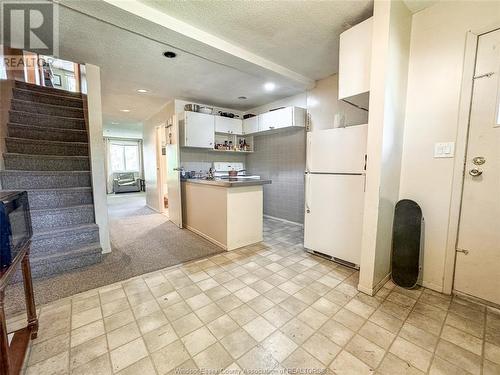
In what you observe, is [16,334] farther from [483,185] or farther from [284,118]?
[284,118]

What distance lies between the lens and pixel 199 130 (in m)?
3.94

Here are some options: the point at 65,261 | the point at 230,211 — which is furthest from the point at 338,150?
the point at 65,261

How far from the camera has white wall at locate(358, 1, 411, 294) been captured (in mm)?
1654

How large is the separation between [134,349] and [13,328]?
3.22ft

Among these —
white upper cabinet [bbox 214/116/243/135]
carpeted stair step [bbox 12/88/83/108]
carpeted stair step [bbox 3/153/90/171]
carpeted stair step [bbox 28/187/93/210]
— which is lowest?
carpeted stair step [bbox 28/187/93/210]

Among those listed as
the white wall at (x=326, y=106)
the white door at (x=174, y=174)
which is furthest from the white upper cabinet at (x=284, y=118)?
the white door at (x=174, y=174)

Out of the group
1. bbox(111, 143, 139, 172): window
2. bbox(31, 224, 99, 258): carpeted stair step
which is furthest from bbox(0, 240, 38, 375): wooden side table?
bbox(111, 143, 139, 172): window

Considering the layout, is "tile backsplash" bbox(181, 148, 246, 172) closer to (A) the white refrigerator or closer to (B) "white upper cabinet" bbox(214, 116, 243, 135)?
(B) "white upper cabinet" bbox(214, 116, 243, 135)

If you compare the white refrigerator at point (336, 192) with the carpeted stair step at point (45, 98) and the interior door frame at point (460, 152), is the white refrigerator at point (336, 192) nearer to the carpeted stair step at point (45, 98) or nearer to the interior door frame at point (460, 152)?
the interior door frame at point (460, 152)

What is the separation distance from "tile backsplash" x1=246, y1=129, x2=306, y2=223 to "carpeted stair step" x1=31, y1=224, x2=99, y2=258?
3109mm

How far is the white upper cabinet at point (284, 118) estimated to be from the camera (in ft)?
11.8

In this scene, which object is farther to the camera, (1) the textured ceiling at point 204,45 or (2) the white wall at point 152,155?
(2) the white wall at point 152,155

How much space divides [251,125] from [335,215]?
2.74m

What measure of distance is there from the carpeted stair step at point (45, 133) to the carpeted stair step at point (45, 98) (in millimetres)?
641
